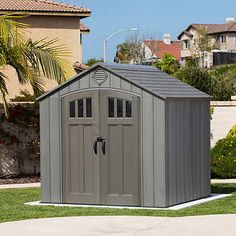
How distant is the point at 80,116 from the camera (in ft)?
44.7

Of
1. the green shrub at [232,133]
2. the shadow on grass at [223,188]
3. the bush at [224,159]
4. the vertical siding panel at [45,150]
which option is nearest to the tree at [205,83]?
the green shrub at [232,133]

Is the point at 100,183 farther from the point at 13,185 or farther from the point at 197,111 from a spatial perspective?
the point at 13,185

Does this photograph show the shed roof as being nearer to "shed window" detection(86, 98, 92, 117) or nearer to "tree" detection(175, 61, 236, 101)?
"shed window" detection(86, 98, 92, 117)

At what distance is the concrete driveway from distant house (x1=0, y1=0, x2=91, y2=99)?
49.2 ft

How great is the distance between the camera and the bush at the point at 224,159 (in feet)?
60.6

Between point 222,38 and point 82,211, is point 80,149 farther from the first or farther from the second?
point 222,38

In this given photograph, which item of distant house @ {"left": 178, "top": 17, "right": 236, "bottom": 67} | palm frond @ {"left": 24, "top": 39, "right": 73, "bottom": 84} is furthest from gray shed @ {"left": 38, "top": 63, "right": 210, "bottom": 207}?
distant house @ {"left": 178, "top": 17, "right": 236, "bottom": 67}

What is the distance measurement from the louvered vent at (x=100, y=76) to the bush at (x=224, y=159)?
6.04 metres

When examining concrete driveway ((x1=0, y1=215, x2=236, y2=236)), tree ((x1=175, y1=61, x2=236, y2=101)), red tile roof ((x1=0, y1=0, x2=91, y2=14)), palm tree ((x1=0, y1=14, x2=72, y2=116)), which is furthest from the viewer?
tree ((x1=175, y1=61, x2=236, y2=101))

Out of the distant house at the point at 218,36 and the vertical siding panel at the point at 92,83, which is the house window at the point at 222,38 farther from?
the vertical siding panel at the point at 92,83

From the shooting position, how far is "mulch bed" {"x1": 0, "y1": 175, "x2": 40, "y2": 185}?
18.7m

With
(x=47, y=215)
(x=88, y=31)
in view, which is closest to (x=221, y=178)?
(x=47, y=215)

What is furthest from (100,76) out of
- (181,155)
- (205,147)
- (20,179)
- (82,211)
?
(20,179)

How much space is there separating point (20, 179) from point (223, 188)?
213 inches
